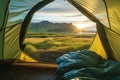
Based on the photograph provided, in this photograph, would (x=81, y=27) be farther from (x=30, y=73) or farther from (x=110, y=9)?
(x=30, y=73)

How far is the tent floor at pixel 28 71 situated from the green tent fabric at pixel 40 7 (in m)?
0.16

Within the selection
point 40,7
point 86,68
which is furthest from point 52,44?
point 86,68

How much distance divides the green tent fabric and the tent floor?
0.16m

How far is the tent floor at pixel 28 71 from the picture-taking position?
3.41m

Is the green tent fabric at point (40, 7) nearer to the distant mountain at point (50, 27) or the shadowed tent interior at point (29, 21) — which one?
the shadowed tent interior at point (29, 21)

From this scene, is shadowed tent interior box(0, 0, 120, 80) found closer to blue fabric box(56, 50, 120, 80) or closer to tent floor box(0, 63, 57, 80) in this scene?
tent floor box(0, 63, 57, 80)

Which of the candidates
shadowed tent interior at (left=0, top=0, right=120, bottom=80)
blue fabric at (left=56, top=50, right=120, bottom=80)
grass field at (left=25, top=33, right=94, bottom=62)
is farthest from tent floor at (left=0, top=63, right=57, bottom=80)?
blue fabric at (left=56, top=50, right=120, bottom=80)

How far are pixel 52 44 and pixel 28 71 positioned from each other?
56cm

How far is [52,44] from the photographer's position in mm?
3971

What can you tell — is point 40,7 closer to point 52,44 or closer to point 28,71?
point 52,44

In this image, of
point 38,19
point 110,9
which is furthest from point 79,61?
point 38,19

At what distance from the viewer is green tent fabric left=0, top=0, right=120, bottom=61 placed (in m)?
3.25

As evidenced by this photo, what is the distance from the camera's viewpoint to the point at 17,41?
3.79 meters

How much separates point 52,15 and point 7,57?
88 centimetres
